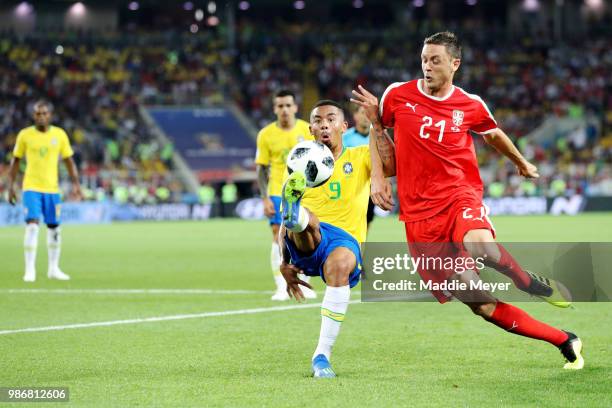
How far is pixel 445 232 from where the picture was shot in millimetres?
6770

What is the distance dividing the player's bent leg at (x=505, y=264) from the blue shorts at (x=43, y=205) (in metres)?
8.94

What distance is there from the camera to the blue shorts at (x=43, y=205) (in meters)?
14.6

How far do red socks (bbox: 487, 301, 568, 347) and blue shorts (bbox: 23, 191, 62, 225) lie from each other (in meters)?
9.19

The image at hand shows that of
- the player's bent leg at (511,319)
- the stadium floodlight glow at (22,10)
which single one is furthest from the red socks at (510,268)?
the stadium floodlight glow at (22,10)

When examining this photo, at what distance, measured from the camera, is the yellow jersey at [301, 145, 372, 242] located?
24.7 feet

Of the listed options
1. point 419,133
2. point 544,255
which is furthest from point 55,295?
point 544,255

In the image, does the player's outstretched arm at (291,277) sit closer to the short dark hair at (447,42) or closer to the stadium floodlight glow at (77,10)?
the short dark hair at (447,42)

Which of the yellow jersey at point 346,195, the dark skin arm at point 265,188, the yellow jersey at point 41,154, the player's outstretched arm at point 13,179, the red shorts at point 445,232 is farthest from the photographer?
the yellow jersey at point 41,154

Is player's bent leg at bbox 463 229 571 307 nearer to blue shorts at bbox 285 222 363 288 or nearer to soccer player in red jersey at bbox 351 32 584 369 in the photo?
soccer player in red jersey at bbox 351 32 584 369

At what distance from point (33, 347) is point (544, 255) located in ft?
37.3

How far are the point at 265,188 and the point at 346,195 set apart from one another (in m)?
4.59

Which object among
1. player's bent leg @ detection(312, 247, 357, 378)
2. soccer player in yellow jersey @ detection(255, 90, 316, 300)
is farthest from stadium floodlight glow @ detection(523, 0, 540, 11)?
player's bent leg @ detection(312, 247, 357, 378)

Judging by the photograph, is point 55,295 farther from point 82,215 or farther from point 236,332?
point 82,215

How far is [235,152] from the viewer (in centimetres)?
4572
